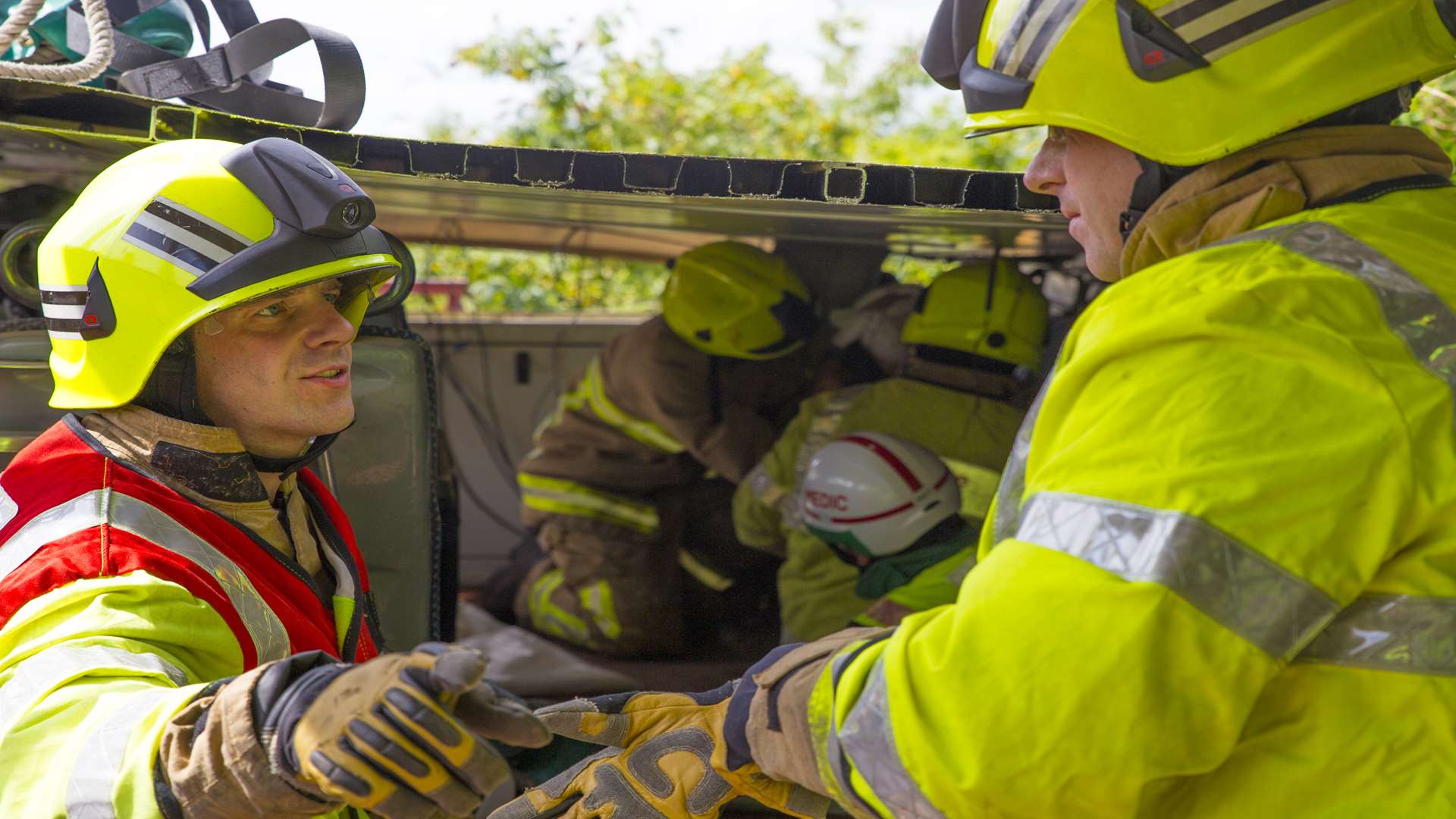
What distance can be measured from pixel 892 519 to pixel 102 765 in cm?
295

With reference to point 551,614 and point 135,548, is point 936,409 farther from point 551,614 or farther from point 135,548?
point 135,548

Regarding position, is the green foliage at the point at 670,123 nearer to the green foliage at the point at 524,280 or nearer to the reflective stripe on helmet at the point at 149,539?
the green foliage at the point at 524,280

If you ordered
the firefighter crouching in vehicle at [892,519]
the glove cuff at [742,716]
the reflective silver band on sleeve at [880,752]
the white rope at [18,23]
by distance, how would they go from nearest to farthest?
the reflective silver band on sleeve at [880,752] → the glove cuff at [742,716] → the white rope at [18,23] → the firefighter crouching in vehicle at [892,519]

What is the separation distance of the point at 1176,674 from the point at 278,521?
1640 mm

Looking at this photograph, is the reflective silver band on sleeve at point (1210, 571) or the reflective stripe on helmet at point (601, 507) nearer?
the reflective silver band on sleeve at point (1210, 571)

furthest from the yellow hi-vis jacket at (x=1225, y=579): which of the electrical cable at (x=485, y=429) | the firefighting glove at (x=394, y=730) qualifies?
the electrical cable at (x=485, y=429)

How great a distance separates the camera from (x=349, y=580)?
7.42ft

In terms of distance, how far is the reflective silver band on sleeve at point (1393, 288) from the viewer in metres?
1.25

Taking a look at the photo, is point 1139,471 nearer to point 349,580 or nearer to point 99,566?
point 99,566

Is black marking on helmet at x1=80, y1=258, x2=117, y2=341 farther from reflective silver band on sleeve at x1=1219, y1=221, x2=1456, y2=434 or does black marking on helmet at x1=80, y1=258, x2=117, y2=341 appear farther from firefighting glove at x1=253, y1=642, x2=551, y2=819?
reflective silver band on sleeve at x1=1219, y1=221, x2=1456, y2=434

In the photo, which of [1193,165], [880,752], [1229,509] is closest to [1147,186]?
[1193,165]

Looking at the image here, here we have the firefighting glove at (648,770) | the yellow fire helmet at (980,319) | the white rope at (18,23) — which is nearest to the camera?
the firefighting glove at (648,770)

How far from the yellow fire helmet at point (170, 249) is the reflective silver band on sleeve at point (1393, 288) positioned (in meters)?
1.46

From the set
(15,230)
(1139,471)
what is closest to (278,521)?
(15,230)
